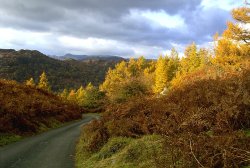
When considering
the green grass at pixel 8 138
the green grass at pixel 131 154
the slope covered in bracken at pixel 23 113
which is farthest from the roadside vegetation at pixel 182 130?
the slope covered in bracken at pixel 23 113

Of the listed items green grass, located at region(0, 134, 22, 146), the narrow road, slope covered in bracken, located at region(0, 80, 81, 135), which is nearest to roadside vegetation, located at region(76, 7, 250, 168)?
the narrow road

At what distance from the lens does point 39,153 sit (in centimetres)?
1683

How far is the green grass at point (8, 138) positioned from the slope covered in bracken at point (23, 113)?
398 millimetres

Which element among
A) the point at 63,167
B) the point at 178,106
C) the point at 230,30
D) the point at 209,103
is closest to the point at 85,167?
the point at 63,167

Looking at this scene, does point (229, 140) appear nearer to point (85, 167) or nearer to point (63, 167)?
point (85, 167)

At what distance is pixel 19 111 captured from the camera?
24.8 metres

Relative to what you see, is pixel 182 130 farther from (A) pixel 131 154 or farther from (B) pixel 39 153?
(B) pixel 39 153

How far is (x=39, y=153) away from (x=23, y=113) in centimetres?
1005

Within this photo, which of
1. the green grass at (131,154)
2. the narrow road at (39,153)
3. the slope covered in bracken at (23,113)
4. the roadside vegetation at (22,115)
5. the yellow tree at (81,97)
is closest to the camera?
the green grass at (131,154)

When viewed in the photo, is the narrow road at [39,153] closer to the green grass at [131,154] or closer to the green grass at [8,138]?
the green grass at [8,138]

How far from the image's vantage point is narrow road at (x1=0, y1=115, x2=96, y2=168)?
1420 centimetres

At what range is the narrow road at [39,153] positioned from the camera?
46.6 feet

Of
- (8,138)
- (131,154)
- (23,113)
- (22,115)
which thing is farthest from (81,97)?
(131,154)

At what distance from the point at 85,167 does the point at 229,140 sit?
7114 millimetres
